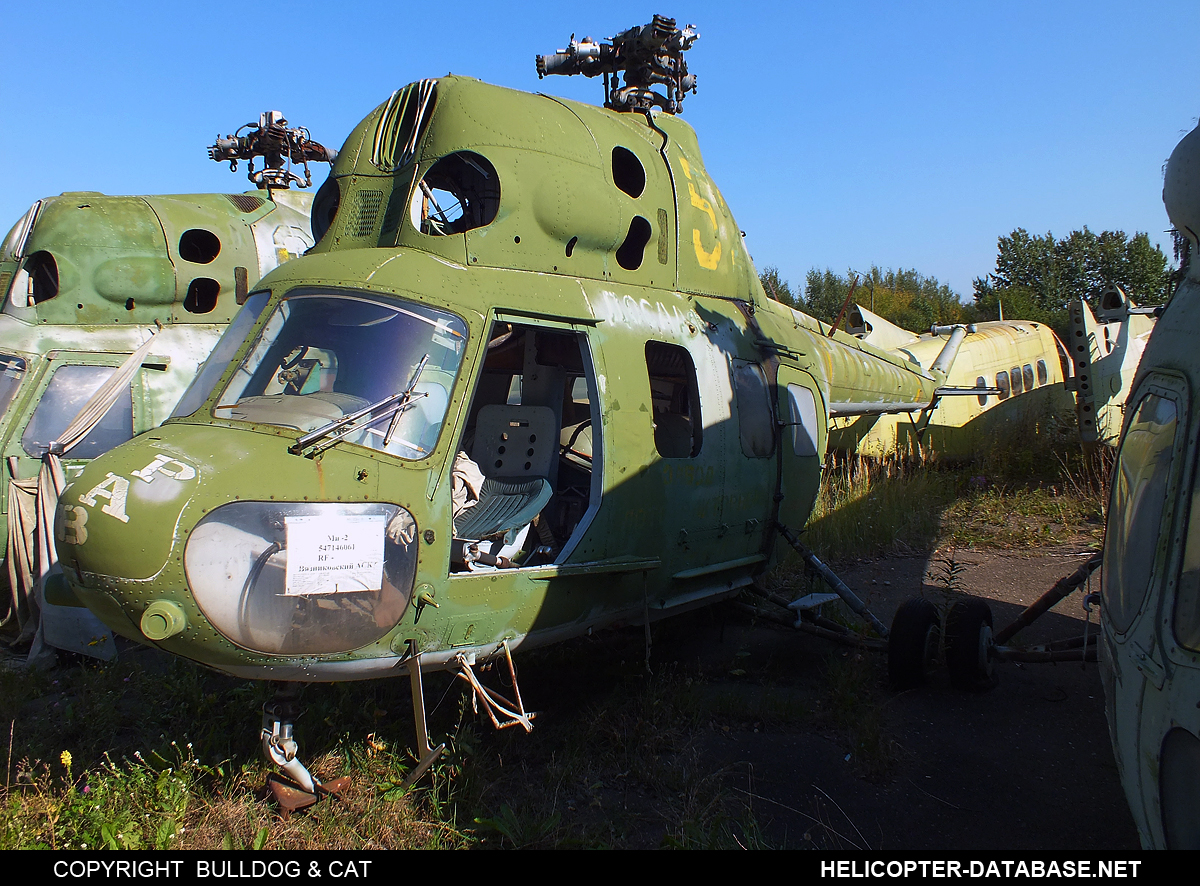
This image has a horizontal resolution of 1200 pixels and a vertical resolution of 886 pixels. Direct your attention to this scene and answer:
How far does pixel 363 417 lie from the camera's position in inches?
133

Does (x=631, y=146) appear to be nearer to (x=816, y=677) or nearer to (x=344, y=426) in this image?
(x=344, y=426)

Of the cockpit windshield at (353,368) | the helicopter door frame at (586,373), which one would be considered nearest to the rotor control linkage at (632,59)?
the helicopter door frame at (586,373)

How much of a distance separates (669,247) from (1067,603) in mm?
4700

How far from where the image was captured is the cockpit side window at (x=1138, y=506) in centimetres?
250

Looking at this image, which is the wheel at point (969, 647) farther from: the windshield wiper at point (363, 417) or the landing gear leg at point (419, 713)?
the windshield wiper at point (363, 417)

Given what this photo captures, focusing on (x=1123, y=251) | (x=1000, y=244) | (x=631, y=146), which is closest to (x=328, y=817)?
(x=631, y=146)

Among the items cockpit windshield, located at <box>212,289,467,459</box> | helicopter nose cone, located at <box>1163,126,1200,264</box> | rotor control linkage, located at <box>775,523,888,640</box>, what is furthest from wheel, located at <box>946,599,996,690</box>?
cockpit windshield, located at <box>212,289,467,459</box>

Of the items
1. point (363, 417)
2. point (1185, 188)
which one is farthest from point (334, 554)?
point (1185, 188)

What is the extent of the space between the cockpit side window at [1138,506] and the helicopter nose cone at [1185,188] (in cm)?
63

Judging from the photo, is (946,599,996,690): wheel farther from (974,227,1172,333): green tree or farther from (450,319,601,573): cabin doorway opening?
(974,227,1172,333): green tree

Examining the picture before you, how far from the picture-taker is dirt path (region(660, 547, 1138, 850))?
3568mm

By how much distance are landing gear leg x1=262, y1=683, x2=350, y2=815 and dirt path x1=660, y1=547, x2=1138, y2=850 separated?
6.93ft

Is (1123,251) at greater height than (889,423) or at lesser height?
greater

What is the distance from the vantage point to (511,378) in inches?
248
